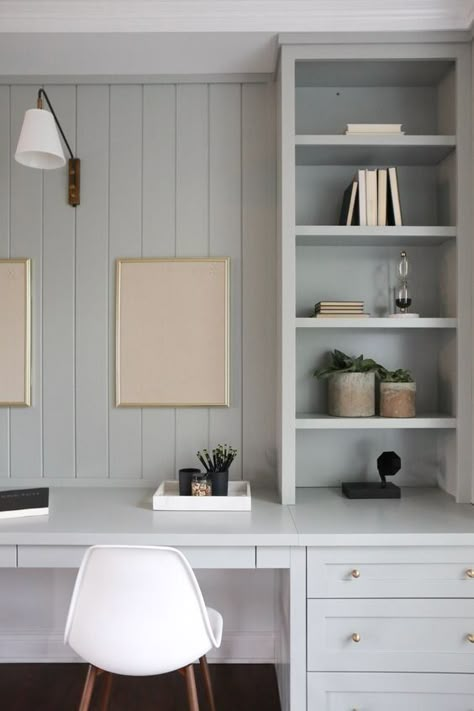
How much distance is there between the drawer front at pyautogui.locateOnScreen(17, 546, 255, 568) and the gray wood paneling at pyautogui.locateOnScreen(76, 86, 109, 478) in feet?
2.07

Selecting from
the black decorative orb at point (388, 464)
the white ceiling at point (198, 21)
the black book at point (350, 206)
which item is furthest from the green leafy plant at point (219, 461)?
the white ceiling at point (198, 21)

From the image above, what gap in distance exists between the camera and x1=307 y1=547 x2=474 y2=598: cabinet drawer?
1.75 meters

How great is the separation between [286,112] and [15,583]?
7.31 feet

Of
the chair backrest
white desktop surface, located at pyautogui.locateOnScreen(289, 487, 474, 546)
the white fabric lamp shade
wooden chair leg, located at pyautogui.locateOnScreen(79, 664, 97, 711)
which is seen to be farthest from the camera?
the white fabric lamp shade

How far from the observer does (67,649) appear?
2.40 metres

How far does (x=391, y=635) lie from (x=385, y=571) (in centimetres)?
20

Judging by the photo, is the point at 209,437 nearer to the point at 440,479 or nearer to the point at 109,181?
the point at 440,479

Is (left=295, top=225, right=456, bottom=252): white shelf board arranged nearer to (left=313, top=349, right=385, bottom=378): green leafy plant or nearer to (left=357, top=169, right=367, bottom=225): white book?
(left=357, top=169, right=367, bottom=225): white book

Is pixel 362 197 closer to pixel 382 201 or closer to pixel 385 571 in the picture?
pixel 382 201

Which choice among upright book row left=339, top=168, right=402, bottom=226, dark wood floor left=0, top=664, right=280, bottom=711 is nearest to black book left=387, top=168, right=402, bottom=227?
upright book row left=339, top=168, right=402, bottom=226

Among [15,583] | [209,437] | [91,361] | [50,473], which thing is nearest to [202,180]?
[91,361]

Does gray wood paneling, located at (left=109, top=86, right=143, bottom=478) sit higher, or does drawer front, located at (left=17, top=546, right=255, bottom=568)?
gray wood paneling, located at (left=109, top=86, right=143, bottom=478)

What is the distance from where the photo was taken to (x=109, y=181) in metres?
2.41

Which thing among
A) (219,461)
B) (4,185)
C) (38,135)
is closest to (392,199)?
(219,461)
